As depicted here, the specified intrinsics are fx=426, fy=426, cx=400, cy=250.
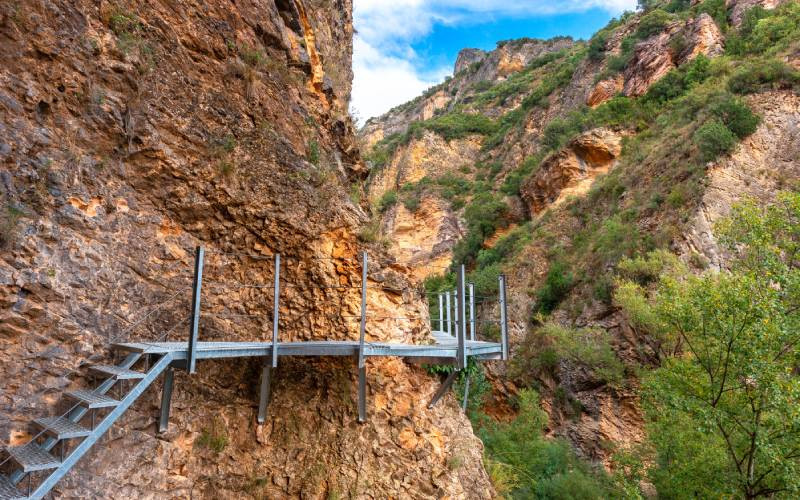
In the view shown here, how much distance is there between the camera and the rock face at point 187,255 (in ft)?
13.8

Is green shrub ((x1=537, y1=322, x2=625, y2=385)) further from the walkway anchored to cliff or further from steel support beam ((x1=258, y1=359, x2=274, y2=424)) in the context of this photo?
steel support beam ((x1=258, y1=359, x2=274, y2=424))

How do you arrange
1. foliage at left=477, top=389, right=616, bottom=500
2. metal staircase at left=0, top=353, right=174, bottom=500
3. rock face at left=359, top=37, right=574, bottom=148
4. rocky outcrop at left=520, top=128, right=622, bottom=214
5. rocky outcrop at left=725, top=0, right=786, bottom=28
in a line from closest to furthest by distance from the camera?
metal staircase at left=0, top=353, right=174, bottom=500, foliage at left=477, top=389, right=616, bottom=500, rocky outcrop at left=725, top=0, right=786, bottom=28, rocky outcrop at left=520, top=128, right=622, bottom=214, rock face at left=359, top=37, right=574, bottom=148

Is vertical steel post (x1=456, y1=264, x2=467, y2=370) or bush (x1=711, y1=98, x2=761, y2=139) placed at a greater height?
bush (x1=711, y1=98, x2=761, y2=139)

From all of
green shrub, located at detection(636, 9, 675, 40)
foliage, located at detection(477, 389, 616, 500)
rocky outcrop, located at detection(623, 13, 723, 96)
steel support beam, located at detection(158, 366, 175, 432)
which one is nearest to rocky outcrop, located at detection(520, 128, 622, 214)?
rocky outcrop, located at detection(623, 13, 723, 96)

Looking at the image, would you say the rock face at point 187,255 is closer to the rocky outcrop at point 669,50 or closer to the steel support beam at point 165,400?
the steel support beam at point 165,400

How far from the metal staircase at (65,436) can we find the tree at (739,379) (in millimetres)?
9576

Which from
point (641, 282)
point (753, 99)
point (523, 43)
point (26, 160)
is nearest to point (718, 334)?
point (641, 282)

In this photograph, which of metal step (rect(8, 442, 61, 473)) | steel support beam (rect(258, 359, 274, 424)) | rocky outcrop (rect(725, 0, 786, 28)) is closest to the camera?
metal step (rect(8, 442, 61, 473))

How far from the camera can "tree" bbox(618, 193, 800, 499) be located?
7844 mm

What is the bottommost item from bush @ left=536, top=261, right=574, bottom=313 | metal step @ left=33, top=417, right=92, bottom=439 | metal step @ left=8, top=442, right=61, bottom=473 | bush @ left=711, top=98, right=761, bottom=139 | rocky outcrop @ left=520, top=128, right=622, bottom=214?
metal step @ left=8, top=442, right=61, bottom=473

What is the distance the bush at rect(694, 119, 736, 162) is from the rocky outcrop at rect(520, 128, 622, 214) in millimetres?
8003

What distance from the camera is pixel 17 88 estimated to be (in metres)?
4.48

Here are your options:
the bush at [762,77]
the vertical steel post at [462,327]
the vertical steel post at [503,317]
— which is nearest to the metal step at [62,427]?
the vertical steel post at [462,327]

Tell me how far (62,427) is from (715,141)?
21.3 metres
